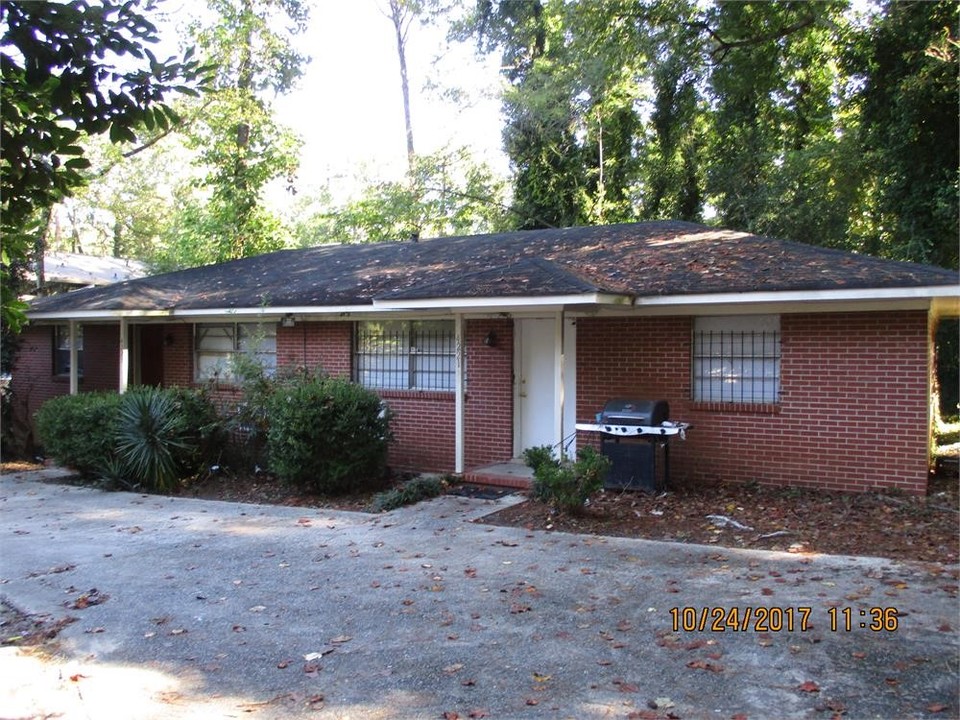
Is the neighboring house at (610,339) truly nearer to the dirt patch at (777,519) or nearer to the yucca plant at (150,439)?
the dirt patch at (777,519)

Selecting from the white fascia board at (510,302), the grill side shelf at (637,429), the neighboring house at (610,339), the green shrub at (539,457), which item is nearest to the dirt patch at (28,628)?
the green shrub at (539,457)

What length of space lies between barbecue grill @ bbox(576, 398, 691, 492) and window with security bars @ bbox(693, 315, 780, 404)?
0.96m

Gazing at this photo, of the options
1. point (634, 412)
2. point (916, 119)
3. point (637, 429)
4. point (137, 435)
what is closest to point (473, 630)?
point (637, 429)

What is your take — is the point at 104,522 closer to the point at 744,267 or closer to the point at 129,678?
the point at 129,678

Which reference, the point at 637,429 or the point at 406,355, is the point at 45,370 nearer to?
the point at 406,355

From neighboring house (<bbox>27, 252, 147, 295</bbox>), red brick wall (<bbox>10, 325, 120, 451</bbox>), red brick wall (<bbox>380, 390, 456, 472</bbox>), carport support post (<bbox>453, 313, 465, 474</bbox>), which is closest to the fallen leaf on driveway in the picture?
carport support post (<bbox>453, 313, 465, 474</bbox>)

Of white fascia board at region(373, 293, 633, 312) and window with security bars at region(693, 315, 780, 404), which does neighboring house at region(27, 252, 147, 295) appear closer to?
white fascia board at region(373, 293, 633, 312)

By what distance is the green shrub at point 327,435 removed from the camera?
1041 centimetres

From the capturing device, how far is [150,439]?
11922 mm

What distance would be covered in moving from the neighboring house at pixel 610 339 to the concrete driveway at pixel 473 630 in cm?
313

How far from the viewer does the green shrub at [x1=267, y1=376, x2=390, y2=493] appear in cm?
1041

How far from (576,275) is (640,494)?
2.74 meters
